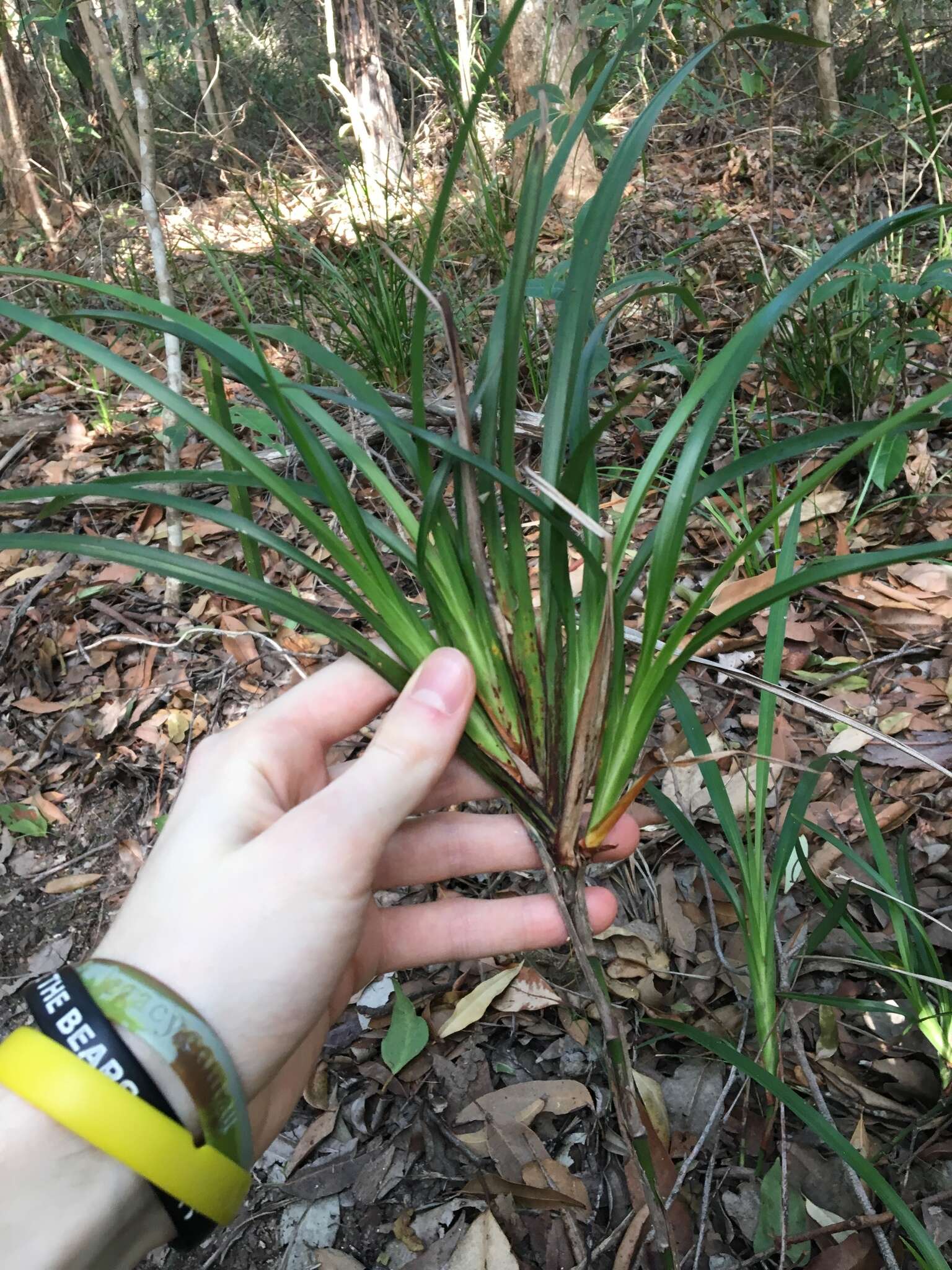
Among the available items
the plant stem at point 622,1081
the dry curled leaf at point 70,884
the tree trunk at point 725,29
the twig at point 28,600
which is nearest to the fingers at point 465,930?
the plant stem at point 622,1081

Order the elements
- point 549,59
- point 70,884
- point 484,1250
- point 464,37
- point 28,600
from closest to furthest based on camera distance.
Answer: point 484,1250 < point 70,884 < point 28,600 < point 464,37 < point 549,59

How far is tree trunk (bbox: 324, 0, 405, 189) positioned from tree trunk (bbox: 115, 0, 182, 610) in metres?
2.91

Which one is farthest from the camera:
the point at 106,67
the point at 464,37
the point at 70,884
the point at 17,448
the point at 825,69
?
the point at 825,69

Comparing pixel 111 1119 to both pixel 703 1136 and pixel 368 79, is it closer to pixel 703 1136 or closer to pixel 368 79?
pixel 703 1136

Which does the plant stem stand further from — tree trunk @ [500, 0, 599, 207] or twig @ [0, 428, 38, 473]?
tree trunk @ [500, 0, 599, 207]

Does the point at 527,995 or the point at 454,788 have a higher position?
the point at 454,788

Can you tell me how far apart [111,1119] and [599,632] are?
63 cm

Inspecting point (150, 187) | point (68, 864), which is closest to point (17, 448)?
point (150, 187)

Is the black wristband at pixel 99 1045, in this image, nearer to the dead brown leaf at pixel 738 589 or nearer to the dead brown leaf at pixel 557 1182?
the dead brown leaf at pixel 557 1182

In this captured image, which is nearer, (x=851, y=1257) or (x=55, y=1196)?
(x=55, y=1196)

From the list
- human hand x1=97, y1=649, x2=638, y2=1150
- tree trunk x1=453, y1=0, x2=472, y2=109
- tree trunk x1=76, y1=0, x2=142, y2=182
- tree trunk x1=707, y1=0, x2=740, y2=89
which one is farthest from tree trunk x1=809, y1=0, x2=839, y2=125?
human hand x1=97, y1=649, x2=638, y2=1150

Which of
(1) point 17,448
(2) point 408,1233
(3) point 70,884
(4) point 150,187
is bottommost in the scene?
(2) point 408,1233

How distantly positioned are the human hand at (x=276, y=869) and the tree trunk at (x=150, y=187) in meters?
0.82

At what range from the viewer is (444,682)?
0.85 metres
